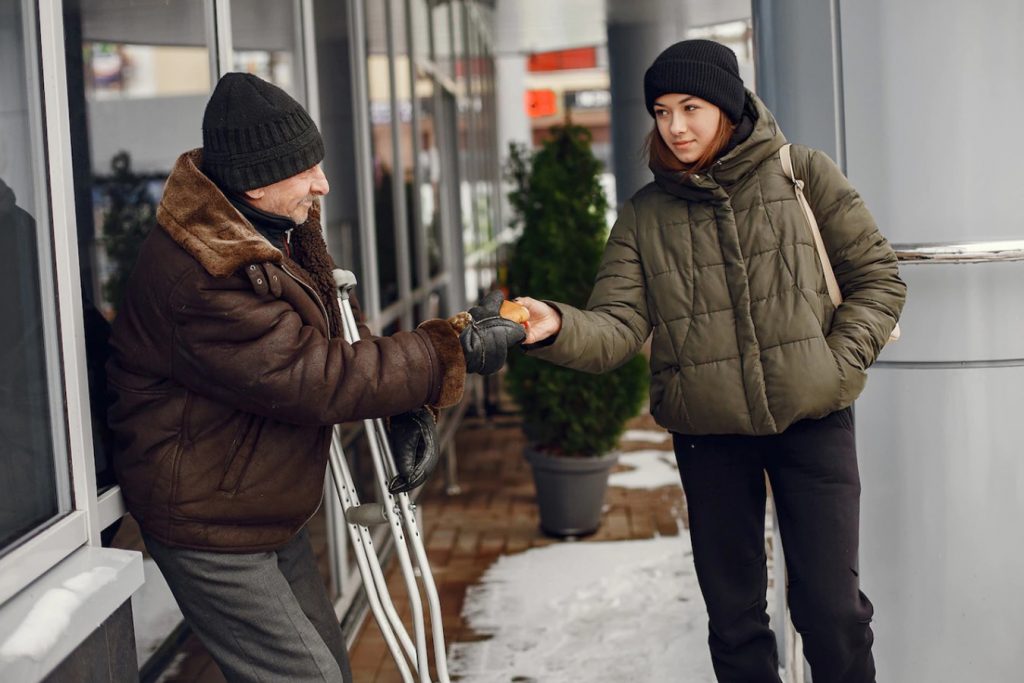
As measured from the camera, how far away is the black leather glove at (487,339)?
2439 mm

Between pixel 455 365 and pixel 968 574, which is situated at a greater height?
pixel 455 365

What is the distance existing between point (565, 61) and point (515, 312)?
20963 millimetres

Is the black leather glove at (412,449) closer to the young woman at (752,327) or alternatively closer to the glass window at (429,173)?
the young woman at (752,327)

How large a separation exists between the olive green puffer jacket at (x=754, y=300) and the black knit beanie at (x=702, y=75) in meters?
0.10

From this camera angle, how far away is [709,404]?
2748 millimetres

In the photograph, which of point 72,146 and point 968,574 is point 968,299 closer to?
point 968,574

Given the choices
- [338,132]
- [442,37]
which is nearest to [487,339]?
[338,132]

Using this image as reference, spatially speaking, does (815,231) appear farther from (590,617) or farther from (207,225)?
(590,617)

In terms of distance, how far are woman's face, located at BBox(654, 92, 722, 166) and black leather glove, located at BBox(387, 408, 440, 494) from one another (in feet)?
2.90

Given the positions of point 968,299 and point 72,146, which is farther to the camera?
point 968,299

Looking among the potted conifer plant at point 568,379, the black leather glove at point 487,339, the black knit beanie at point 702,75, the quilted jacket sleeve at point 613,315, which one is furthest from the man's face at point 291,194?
the potted conifer plant at point 568,379

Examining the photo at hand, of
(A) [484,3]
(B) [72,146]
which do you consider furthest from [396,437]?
(A) [484,3]

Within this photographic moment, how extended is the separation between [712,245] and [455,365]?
0.77 m

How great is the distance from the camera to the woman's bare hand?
2764mm
